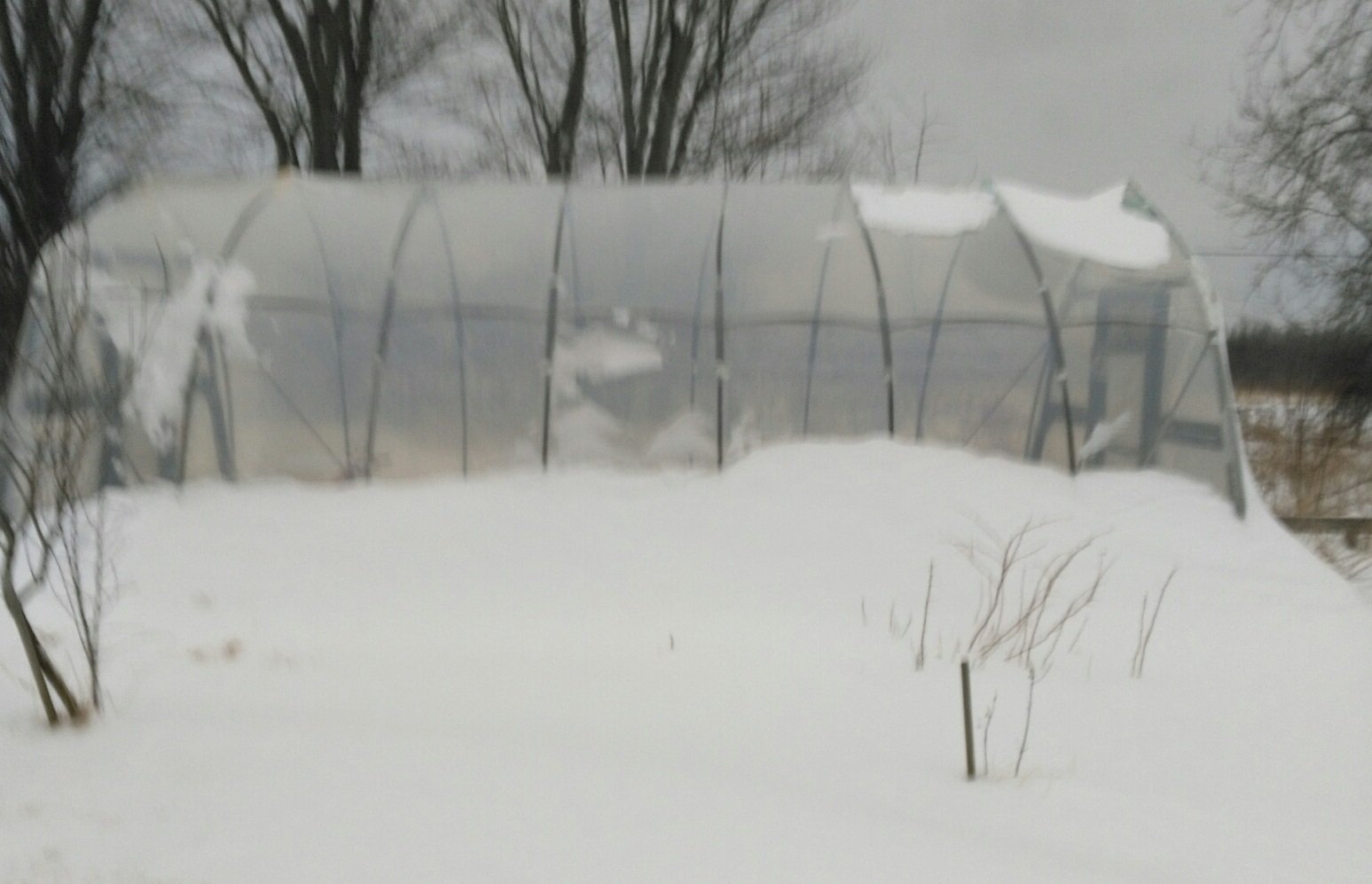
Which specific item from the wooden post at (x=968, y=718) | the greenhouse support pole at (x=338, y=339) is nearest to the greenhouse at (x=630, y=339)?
the greenhouse support pole at (x=338, y=339)

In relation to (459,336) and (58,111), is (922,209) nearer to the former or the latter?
(459,336)

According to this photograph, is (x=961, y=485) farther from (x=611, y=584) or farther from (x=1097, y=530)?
(x=611, y=584)

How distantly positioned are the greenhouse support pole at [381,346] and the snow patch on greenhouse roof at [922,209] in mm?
4630

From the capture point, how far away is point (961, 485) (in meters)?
6.98

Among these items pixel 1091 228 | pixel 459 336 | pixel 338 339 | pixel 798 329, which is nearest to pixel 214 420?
pixel 338 339

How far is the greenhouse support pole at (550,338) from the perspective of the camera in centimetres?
760

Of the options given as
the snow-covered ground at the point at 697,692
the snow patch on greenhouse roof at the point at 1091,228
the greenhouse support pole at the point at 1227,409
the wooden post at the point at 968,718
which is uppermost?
the snow patch on greenhouse roof at the point at 1091,228

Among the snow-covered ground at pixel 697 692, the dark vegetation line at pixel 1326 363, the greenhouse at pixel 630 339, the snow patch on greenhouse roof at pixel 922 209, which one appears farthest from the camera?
the dark vegetation line at pixel 1326 363

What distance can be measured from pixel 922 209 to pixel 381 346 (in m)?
5.57

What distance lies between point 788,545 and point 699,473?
1511mm

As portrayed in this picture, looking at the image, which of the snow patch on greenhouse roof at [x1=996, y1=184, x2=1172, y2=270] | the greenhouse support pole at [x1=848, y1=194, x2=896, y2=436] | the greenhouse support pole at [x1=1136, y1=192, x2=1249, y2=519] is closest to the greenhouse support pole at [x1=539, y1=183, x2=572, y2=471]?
the greenhouse support pole at [x1=848, y1=194, x2=896, y2=436]

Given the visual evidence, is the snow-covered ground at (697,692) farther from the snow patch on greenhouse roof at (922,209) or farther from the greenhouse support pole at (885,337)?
the snow patch on greenhouse roof at (922,209)

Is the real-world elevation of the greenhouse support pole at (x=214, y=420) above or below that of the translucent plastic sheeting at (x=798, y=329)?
below

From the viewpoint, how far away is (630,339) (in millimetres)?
7773
